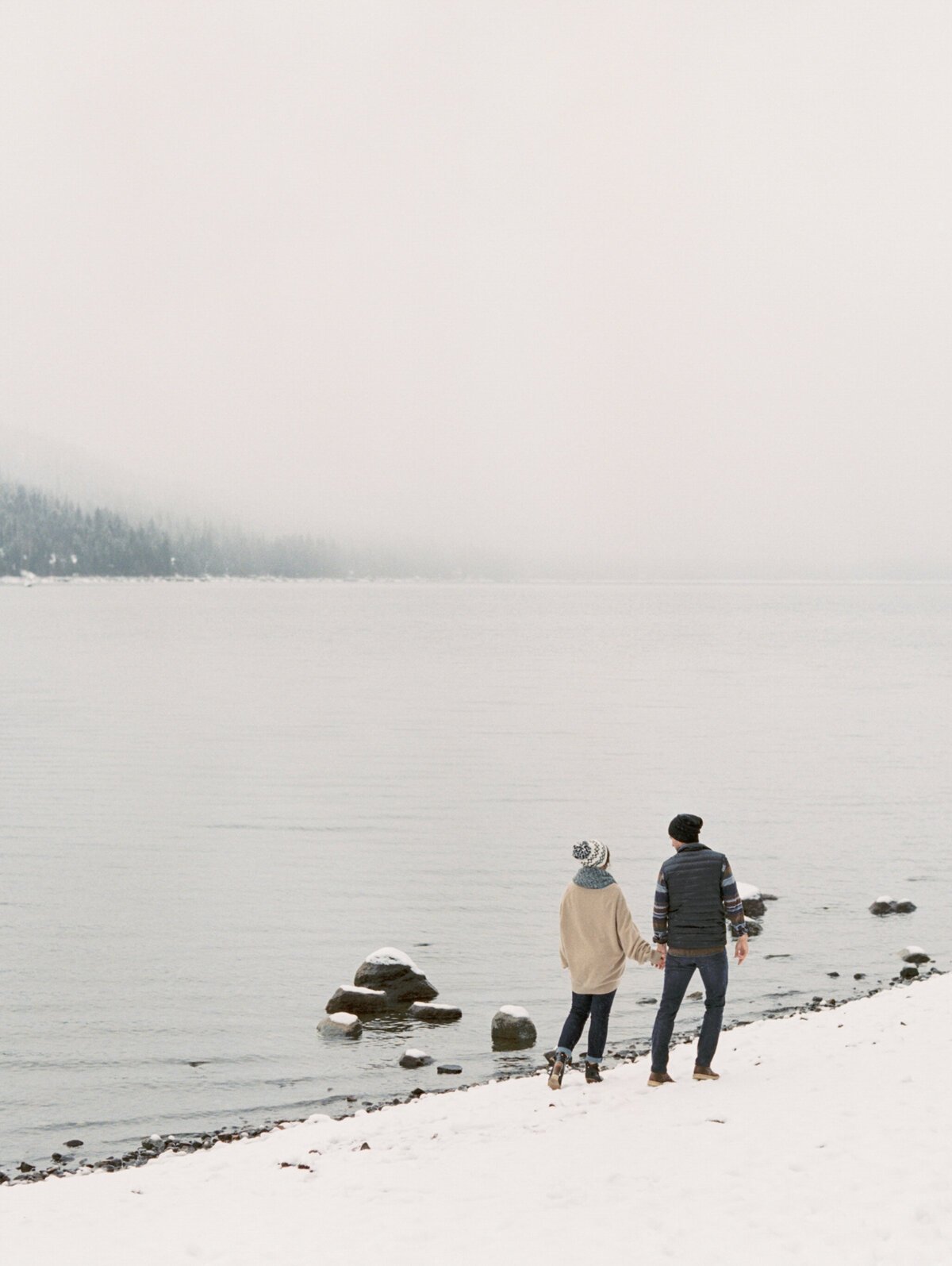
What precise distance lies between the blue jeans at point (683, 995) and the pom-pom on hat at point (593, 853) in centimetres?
115

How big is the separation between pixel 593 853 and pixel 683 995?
1.75 meters

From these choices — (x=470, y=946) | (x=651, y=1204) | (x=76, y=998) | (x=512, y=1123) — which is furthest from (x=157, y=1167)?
(x=470, y=946)

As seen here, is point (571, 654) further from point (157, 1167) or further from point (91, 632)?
point (157, 1167)

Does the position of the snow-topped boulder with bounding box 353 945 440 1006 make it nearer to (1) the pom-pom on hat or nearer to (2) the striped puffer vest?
(1) the pom-pom on hat

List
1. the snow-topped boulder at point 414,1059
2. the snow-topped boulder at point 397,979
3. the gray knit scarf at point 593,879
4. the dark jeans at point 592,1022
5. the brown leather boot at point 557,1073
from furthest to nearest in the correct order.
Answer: the snow-topped boulder at point 397,979
the snow-topped boulder at point 414,1059
the brown leather boot at point 557,1073
the dark jeans at point 592,1022
the gray knit scarf at point 593,879

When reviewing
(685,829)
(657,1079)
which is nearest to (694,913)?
(685,829)

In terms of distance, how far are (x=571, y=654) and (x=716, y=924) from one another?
121m

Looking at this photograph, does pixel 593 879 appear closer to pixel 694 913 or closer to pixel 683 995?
pixel 694 913

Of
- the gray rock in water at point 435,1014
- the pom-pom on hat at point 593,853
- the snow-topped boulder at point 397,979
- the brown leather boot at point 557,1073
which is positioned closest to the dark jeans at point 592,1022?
the brown leather boot at point 557,1073

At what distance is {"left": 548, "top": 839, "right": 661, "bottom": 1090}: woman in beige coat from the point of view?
11742 mm

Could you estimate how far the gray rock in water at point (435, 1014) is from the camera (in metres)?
18.2

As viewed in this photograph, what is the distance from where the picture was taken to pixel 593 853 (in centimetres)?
1171

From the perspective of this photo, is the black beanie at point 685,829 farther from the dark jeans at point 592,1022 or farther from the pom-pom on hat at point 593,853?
the dark jeans at point 592,1022

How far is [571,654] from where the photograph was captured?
13238cm
